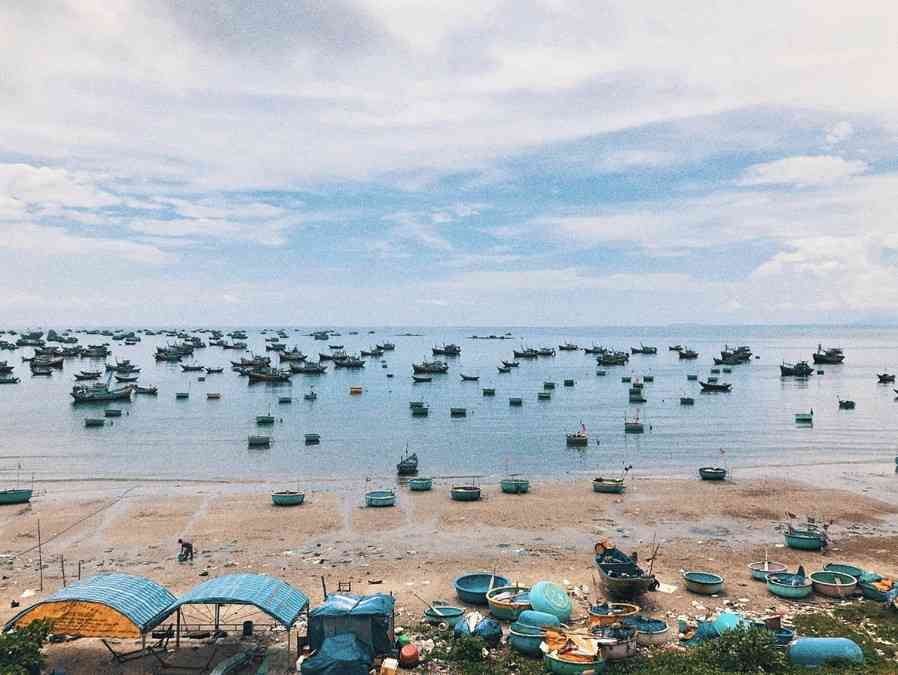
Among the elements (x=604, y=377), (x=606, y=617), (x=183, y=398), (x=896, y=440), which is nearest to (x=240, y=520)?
(x=606, y=617)

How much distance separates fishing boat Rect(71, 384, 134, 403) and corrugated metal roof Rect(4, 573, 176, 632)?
86.1 meters

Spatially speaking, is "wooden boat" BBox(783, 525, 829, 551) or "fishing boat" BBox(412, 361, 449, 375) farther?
"fishing boat" BBox(412, 361, 449, 375)

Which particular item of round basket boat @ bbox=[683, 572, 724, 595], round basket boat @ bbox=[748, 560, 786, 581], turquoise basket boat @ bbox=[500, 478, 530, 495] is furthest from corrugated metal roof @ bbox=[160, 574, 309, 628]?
turquoise basket boat @ bbox=[500, 478, 530, 495]

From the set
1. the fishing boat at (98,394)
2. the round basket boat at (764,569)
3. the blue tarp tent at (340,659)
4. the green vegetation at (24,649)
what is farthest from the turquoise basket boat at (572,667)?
the fishing boat at (98,394)

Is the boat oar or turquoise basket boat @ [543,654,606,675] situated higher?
turquoise basket boat @ [543,654,606,675]

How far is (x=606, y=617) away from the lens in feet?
70.3

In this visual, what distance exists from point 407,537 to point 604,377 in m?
113

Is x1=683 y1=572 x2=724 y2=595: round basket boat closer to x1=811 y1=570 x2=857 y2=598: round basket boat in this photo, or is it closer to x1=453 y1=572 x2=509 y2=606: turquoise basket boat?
x1=811 y1=570 x2=857 y2=598: round basket boat

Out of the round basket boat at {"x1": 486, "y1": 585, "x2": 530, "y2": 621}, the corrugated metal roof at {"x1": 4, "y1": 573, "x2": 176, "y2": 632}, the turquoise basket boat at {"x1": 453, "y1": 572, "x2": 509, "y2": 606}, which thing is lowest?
the turquoise basket boat at {"x1": 453, "y1": 572, "x2": 509, "y2": 606}

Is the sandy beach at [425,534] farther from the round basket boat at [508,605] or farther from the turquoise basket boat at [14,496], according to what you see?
the round basket boat at [508,605]

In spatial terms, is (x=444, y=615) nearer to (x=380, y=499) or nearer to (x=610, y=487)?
Answer: (x=380, y=499)

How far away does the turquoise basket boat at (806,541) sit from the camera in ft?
103

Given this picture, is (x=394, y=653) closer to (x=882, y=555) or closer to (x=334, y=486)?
(x=882, y=555)

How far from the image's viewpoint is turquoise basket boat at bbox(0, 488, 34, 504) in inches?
1667
